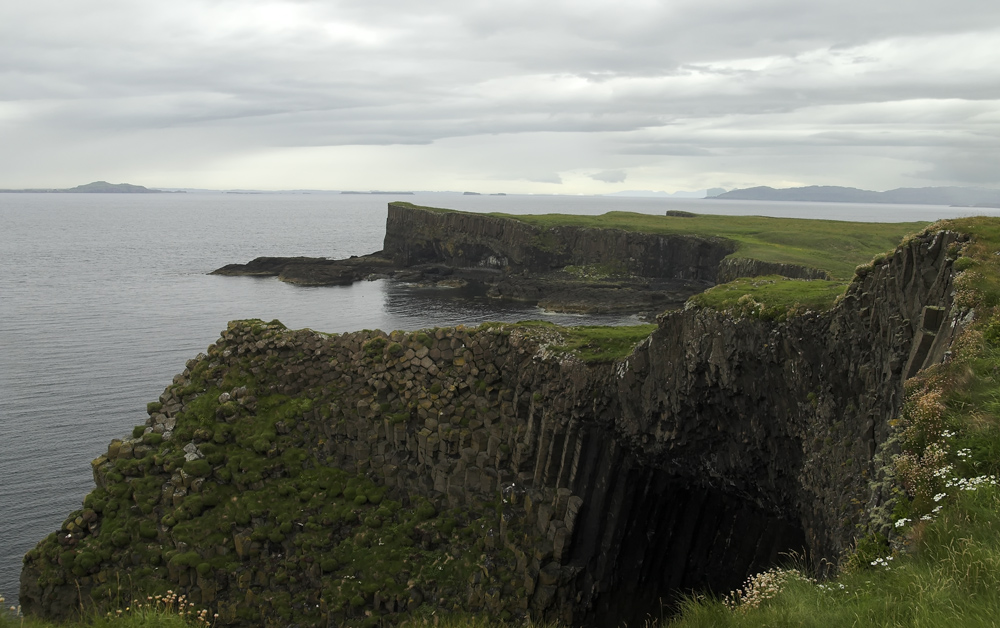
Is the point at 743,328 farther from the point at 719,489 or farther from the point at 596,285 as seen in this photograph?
the point at 596,285

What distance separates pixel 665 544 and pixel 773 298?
1000 centimetres

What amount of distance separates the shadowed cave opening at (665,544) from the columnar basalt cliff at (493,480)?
0.24ft

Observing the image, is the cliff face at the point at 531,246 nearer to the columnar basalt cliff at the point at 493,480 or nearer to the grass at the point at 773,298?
the grass at the point at 773,298

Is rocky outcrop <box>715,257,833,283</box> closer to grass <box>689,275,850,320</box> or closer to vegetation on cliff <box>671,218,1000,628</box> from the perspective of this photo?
grass <box>689,275,850,320</box>

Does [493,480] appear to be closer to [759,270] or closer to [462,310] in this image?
[759,270]

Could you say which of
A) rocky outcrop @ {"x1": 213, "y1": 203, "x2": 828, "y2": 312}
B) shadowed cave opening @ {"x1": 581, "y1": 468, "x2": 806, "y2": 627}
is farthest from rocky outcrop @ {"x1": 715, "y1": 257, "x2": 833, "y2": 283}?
shadowed cave opening @ {"x1": 581, "y1": 468, "x2": 806, "y2": 627}

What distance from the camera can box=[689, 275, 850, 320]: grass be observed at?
23859 mm

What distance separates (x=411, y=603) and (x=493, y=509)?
4833 millimetres

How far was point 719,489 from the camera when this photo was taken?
27469mm

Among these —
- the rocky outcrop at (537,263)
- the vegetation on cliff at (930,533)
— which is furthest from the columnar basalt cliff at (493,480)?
the rocky outcrop at (537,263)

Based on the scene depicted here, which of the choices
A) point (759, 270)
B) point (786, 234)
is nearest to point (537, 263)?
point (786, 234)

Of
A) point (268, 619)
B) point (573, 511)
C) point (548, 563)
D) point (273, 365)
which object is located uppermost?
point (273, 365)

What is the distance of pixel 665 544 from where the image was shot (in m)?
28.4

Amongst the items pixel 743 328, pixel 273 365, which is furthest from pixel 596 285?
pixel 743 328
